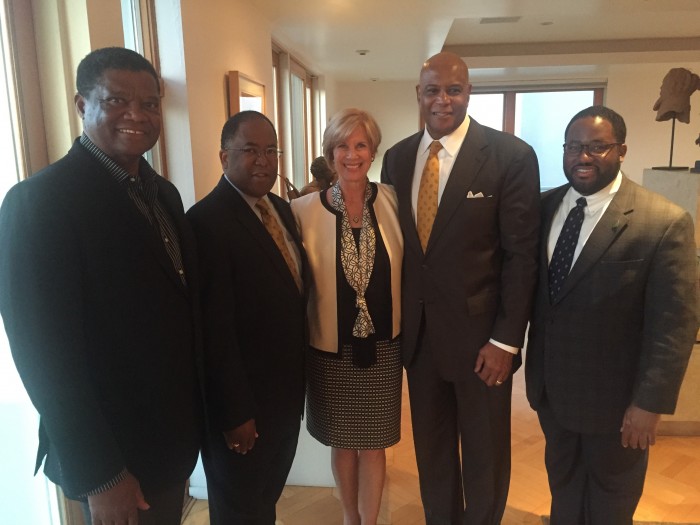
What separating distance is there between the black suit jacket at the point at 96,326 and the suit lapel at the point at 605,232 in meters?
1.12

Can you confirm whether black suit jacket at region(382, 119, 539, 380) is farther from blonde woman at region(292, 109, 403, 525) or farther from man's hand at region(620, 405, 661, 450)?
man's hand at region(620, 405, 661, 450)

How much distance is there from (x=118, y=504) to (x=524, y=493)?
2.04 metres

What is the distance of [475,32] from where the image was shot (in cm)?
707

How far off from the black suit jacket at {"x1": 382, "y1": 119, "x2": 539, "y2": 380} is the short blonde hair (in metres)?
0.27

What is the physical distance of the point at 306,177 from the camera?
21.9 feet

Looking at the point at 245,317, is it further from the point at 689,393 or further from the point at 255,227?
the point at 689,393

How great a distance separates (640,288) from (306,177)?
5.39 metres

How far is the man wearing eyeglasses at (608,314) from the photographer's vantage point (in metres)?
1.56

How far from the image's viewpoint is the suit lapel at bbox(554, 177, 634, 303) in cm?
161

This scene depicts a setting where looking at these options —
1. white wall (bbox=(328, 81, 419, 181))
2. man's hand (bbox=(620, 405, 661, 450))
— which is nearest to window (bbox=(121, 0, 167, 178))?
man's hand (bbox=(620, 405, 661, 450))

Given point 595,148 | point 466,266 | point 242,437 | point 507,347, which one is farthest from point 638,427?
point 242,437

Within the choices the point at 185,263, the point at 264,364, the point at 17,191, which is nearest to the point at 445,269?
the point at 264,364

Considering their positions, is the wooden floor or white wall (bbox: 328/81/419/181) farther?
white wall (bbox: 328/81/419/181)

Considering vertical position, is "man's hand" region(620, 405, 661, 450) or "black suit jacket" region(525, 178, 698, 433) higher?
"black suit jacket" region(525, 178, 698, 433)
